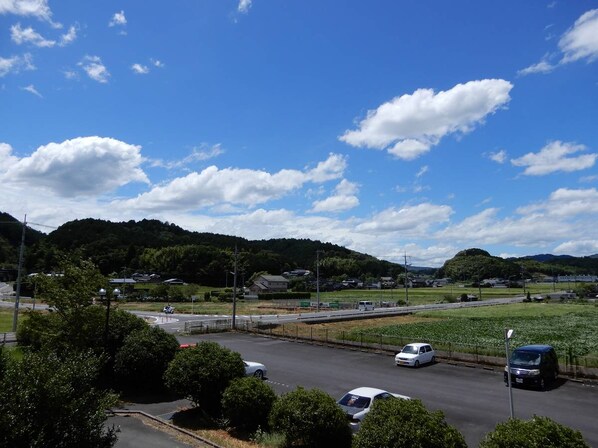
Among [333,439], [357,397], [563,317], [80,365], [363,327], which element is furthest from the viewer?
[563,317]

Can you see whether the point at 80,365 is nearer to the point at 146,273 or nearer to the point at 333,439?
the point at 333,439

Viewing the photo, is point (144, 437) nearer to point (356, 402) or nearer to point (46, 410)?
point (356, 402)

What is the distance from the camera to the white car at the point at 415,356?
29031mm

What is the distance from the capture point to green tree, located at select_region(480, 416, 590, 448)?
8.05 m

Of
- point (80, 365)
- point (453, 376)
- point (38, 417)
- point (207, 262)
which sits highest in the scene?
point (207, 262)

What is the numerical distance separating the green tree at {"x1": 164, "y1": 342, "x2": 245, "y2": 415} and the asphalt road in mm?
5306

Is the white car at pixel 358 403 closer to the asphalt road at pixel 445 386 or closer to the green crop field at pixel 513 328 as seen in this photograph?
the asphalt road at pixel 445 386

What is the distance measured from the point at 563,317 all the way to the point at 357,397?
2270 inches

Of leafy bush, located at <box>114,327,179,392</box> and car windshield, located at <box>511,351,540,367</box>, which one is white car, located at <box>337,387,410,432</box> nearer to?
leafy bush, located at <box>114,327,179,392</box>

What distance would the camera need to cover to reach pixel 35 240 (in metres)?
168

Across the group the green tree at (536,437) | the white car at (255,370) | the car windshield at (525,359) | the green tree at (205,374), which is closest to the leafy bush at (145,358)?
the green tree at (205,374)

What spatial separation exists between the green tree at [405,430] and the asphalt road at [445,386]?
20.8 feet

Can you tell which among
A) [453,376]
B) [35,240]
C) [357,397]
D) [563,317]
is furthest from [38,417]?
[35,240]

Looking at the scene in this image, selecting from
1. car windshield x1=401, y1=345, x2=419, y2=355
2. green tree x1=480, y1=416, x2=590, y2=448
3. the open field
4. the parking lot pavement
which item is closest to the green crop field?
the open field
